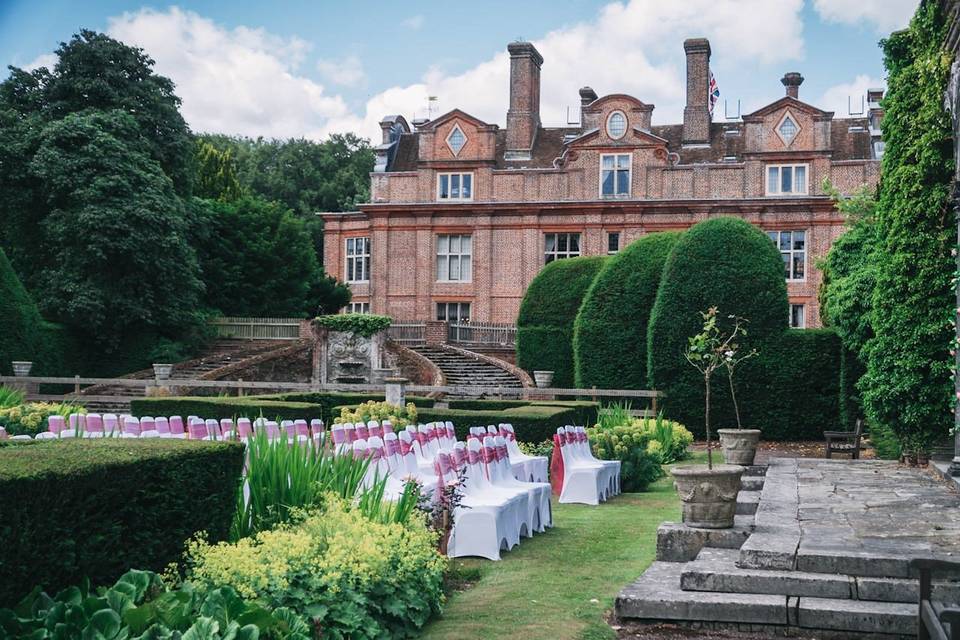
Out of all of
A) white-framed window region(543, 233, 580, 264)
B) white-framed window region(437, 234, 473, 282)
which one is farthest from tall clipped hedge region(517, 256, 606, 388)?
white-framed window region(437, 234, 473, 282)

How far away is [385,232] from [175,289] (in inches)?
379

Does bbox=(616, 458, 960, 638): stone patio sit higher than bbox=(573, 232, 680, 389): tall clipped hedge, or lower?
lower

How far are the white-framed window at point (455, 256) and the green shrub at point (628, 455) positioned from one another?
2404 centimetres

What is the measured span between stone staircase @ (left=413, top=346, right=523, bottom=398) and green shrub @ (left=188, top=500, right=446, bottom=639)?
71.2 ft

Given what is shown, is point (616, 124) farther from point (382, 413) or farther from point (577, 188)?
point (382, 413)

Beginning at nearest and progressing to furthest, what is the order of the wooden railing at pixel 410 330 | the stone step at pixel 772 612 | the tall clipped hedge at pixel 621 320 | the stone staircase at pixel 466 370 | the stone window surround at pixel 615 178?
the stone step at pixel 772 612
the tall clipped hedge at pixel 621 320
the stone staircase at pixel 466 370
the wooden railing at pixel 410 330
the stone window surround at pixel 615 178

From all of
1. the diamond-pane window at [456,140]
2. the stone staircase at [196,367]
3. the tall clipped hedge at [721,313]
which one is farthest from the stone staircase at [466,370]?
the diamond-pane window at [456,140]

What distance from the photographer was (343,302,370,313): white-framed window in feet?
134

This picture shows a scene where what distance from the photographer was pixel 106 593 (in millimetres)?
4934

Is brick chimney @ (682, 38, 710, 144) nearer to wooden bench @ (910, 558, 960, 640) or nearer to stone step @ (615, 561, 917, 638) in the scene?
stone step @ (615, 561, 917, 638)

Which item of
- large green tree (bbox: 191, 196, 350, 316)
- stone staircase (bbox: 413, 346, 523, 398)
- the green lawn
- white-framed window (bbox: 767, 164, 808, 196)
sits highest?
white-framed window (bbox: 767, 164, 808, 196)

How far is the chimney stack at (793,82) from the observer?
39.5m

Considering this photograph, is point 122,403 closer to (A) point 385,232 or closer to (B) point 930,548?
(A) point 385,232

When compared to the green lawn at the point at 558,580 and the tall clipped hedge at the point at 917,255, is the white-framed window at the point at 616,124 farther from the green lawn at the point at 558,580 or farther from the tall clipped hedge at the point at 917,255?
the green lawn at the point at 558,580
